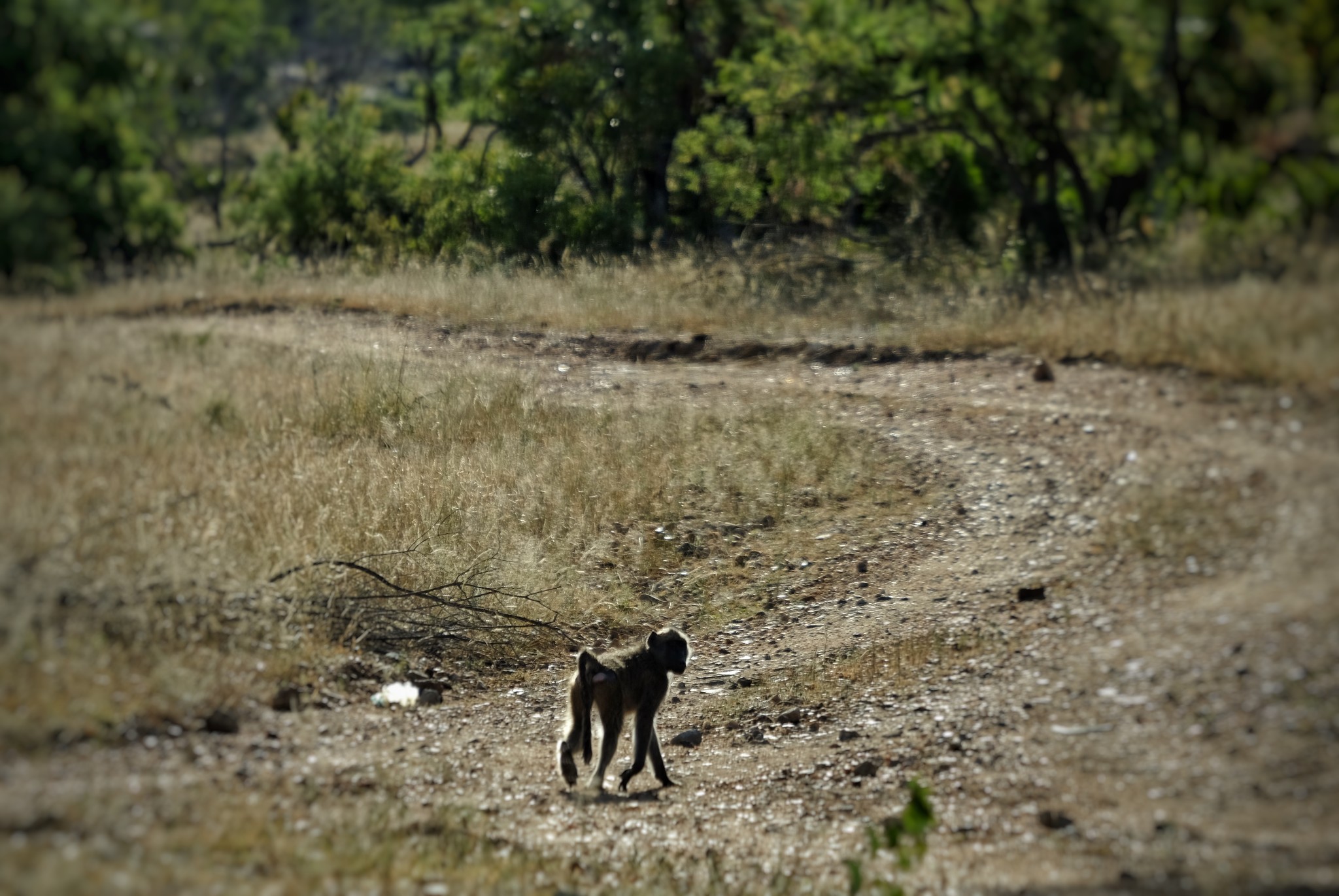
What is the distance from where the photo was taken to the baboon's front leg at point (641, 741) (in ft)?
16.6

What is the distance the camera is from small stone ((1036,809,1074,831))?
3982 mm

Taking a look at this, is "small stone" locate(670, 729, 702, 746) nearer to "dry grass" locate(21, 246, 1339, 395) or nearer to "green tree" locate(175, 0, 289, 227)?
"dry grass" locate(21, 246, 1339, 395)

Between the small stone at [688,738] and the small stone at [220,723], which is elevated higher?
the small stone at [220,723]

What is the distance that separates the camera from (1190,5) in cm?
455

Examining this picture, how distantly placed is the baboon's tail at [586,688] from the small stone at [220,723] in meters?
1.37

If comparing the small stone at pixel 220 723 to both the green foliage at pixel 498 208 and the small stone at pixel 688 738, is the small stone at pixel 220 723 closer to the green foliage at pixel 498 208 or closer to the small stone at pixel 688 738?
the small stone at pixel 688 738

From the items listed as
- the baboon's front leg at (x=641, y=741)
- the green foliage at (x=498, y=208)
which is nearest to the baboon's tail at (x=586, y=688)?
the baboon's front leg at (x=641, y=741)

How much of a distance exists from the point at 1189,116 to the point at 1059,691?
2.53m

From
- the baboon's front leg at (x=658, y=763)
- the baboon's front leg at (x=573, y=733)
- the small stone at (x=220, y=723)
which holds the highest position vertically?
the small stone at (x=220, y=723)

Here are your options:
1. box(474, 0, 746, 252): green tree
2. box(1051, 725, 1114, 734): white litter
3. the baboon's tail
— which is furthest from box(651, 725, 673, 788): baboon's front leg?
box(474, 0, 746, 252): green tree

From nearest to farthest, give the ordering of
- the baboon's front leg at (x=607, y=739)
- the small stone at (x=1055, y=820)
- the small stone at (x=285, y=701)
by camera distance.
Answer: the small stone at (x=1055, y=820) < the small stone at (x=285, y=701) < the baboon's front leg at (x=607, y=739)

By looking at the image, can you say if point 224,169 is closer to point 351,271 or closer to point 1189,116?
point 351,271

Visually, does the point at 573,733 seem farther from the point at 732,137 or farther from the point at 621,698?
the point at 732,137

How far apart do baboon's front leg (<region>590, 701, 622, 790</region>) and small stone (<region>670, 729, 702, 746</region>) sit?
30.4 inches
